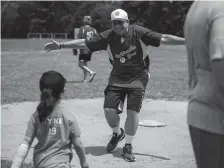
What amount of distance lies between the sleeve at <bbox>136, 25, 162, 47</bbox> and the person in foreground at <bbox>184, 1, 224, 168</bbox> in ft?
8.85

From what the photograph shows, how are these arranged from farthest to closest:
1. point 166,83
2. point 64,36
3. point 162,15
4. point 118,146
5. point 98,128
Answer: point 64,36 → point 162,15 → point 166,83 → point 98,128 → point 118,146

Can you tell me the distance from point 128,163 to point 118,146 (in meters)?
0.88

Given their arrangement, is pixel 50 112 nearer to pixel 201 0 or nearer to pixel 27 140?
pixel 27 140

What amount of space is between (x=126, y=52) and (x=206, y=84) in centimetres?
304

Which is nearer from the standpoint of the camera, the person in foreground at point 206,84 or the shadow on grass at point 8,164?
the person in foreground at point 206,84

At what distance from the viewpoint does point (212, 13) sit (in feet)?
7.82

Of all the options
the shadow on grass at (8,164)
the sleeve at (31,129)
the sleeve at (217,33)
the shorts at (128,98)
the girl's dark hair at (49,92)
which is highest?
the sleeve at (217,33)

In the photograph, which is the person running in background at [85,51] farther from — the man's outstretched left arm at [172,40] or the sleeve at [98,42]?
the man's outstretched left arm at [172,40]

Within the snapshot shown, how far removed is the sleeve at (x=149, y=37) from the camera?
5.33m

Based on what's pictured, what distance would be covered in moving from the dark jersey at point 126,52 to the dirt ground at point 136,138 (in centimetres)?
92

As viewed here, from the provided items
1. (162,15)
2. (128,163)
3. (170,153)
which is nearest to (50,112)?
(128,163)

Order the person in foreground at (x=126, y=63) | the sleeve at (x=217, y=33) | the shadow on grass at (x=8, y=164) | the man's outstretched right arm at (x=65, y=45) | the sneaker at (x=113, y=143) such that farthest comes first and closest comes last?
the sneaker at (x=113, y=143) < the person in foreground at (x=126, y=63) < the man's outstretched right arm at (x=65, y=45) < the shadow on grass at (x=8, y=164) < the sleeve at (x=217, y=33)

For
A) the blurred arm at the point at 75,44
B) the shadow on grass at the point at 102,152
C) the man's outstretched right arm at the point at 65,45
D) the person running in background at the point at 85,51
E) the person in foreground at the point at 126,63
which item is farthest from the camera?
the person running in background at the point at 85,51

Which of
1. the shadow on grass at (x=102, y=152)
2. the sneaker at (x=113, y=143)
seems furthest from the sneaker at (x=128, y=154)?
the sneaker at (x=113, y=143)
